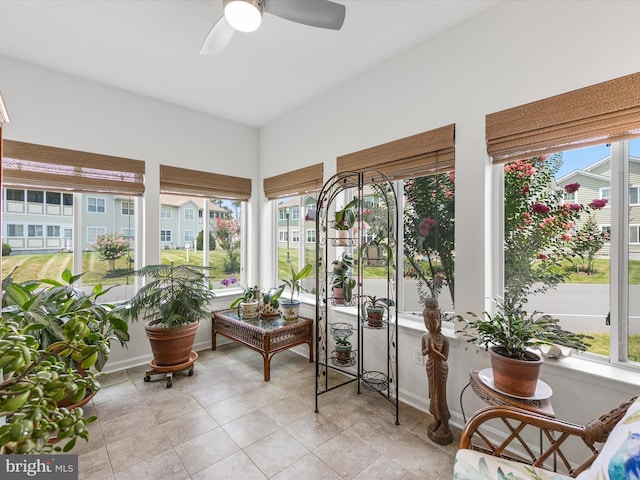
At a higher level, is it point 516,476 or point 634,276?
point 634,276

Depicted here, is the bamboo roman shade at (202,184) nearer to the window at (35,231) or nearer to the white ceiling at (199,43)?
the white ceiling at (199,43)

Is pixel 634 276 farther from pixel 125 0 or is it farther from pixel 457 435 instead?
pixel 125 0

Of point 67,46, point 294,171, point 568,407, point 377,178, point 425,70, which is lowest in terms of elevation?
point 568,407

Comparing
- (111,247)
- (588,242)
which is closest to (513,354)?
(588,242)

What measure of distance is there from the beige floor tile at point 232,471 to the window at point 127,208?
259 cm

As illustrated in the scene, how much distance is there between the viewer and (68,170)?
2.77 meters

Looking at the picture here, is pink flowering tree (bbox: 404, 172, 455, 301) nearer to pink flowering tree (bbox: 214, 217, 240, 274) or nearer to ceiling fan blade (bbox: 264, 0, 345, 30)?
ceiling fan blade (bbox: 264, 0, 345, 30)

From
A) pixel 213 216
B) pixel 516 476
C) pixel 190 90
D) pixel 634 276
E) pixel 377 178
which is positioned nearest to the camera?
pixel 516 476

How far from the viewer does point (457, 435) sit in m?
2.00

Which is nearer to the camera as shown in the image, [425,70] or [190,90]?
[425,70]

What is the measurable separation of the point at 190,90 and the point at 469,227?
289 centimetres

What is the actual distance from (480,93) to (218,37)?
1.71m

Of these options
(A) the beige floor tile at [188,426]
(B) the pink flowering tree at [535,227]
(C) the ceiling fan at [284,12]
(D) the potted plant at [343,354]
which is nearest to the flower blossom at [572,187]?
(B) the pink flowering tree at [535,227]

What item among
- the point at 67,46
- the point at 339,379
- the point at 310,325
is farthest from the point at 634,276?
the point at 67,46
